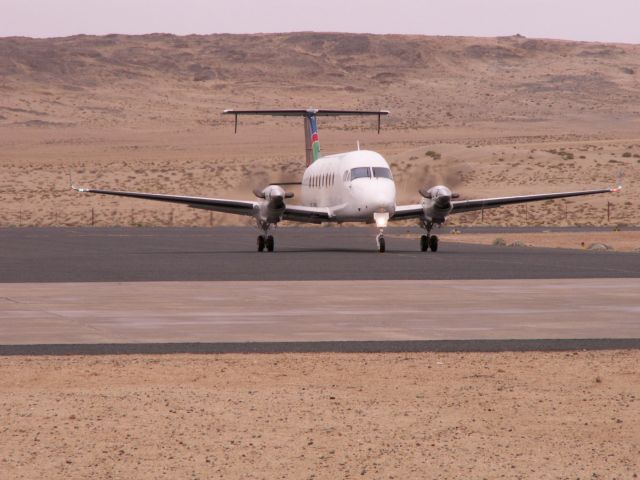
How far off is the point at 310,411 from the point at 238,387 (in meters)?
1.60

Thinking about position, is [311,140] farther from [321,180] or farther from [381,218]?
[381,218]

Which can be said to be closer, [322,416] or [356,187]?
[322,416]

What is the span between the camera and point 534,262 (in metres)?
36.0

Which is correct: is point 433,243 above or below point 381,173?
below

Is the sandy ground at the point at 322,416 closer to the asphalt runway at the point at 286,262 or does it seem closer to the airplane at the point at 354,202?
the asphalt runway at the point at 286,262

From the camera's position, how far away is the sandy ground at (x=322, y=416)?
30.7 ft

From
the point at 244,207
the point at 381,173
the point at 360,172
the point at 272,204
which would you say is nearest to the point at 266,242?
the point at 272,204

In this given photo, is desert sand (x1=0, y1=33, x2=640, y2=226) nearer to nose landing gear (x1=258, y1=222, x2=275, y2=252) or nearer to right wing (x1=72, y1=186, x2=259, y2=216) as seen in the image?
right wing (x1=72, y1=186, x2=259, y2=216)

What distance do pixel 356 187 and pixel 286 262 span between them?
655cm

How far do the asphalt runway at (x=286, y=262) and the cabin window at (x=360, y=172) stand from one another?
2.39m

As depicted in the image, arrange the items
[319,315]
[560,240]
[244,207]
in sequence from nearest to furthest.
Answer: [319,315] → [244,207] → [560,240]

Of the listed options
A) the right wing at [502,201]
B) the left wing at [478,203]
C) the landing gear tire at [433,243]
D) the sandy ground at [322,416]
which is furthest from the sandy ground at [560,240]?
the sandy ground at [322,416]

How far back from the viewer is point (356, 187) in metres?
42.5

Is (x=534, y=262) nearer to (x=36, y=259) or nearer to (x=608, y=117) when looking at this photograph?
(x=36, y=259)
